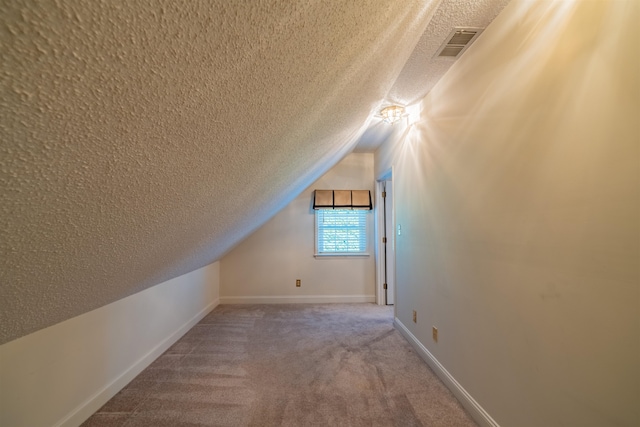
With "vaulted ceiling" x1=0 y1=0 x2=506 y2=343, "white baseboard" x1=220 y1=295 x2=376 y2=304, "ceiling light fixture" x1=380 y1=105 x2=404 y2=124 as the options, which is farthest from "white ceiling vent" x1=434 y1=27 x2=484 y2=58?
"white baseboard" x1=220 y1=295 x2=376 y2=304

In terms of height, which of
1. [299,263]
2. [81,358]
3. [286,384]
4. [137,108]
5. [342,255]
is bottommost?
[286,384]

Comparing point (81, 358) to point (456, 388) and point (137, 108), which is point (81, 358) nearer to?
point (137, 108)

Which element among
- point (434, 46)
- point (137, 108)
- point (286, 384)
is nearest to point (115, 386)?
point (286, 384)

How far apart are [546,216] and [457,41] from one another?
121 cm

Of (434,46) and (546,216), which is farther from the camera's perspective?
(434,46)

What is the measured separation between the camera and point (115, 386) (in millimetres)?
1969

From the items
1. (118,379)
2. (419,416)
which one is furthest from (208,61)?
(118,379)

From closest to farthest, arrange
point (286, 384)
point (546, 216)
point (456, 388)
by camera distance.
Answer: point (546, 216)
point (456, 388)
point (286, 384)

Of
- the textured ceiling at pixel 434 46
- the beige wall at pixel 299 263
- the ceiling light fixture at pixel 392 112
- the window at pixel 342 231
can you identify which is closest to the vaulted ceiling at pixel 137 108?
the textured ceiling at pixel 434 46

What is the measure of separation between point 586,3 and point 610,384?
4.51 feet

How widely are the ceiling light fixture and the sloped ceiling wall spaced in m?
1.46

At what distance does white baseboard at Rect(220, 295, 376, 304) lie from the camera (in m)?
4.40

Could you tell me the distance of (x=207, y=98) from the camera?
2.14 feet

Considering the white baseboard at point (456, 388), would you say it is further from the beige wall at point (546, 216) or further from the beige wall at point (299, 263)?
the beige wall at point (299, 263)
